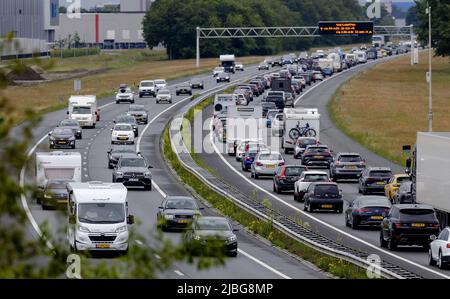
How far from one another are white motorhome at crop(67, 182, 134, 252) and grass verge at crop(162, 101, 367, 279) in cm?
520

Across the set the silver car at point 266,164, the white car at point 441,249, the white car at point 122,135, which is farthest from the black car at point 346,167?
the white car at point 441,249

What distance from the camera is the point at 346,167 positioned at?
214 feet

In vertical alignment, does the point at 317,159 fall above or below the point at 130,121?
below

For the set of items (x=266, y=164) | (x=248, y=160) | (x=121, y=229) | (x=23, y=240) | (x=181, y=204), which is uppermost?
(x=23, y=240)

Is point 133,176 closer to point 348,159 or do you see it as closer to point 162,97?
point 348,159

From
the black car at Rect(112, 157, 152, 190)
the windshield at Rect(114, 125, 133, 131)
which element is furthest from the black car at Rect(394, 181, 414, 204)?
the windshield at Rect(114, 125, 133, 131)

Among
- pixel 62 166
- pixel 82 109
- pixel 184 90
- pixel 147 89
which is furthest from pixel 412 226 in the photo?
pixel 184 90

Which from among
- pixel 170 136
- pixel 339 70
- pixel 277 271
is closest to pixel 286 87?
pixel 170 136

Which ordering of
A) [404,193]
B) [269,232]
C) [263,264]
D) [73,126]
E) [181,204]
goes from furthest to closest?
1. [73,126]
2. [404,193]
3. [181,204]
4. [269,232]
5. [263,264]

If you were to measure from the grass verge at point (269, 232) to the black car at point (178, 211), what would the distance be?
2.25 m

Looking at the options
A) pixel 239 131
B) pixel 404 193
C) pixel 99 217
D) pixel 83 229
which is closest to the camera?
pixel 83 229

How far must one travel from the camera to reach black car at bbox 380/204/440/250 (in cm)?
3981

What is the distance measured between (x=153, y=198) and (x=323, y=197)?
766cm

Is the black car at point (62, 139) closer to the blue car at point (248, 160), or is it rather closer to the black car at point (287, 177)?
the blue car at point (248, 160)
